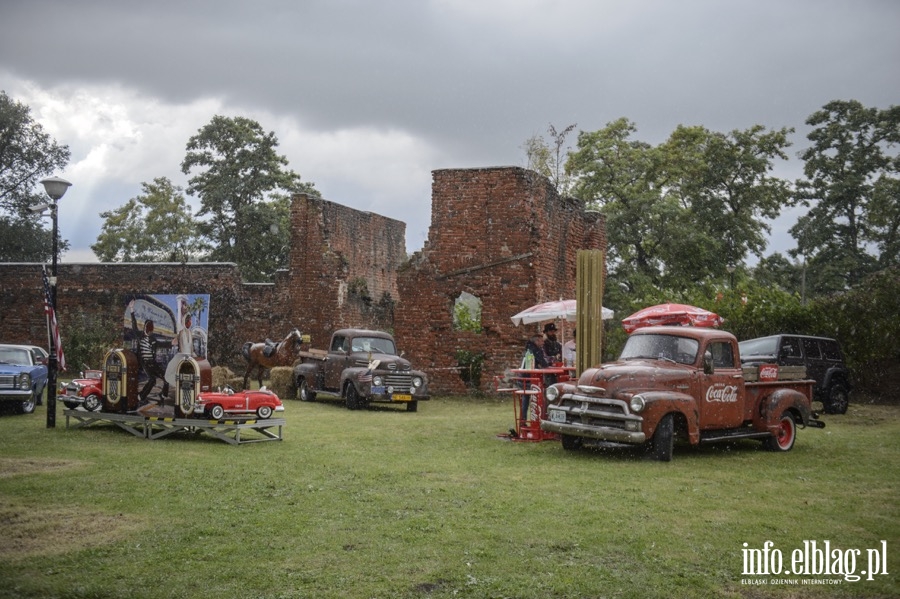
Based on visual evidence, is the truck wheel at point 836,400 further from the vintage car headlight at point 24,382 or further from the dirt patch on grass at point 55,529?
the vintage car headlight at point 24,382

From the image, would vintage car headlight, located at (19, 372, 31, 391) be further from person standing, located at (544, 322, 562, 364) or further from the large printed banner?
person standing, located at (544, 322, 562, 364)

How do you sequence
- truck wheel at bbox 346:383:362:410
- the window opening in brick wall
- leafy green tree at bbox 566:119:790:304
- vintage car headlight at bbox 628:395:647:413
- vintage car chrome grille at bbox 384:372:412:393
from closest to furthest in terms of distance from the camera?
vintage car headlight at bbox 628:395:647:413, vintage car chrome grille at bbox 384:372:412:393, truck wheel at bbox 346:383:362:410, the window opening in brick wall, leafy green tree at bbox 566:119:790:304

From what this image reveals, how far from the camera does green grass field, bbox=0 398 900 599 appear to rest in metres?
5.81

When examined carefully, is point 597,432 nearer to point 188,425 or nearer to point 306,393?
point 188,425

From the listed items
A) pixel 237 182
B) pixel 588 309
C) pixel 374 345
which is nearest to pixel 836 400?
pixel 588 309

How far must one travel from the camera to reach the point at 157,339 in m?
13.6

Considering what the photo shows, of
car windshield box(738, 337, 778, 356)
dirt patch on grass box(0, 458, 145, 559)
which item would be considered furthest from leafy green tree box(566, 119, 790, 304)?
dirt patch on grass box(0, 458, 145, 559)

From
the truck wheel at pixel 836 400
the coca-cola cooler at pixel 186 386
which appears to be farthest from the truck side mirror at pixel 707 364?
the truck wheel at pixel 836 400

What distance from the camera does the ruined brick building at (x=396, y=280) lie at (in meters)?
21.6

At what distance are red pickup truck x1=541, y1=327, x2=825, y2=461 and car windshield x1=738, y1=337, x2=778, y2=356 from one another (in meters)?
6.00

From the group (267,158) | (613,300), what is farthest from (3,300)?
(613,300)

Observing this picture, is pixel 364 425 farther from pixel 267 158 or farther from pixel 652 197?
pixel 267 158

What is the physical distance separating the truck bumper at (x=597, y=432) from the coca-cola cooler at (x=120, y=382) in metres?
6.40

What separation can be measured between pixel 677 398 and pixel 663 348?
1.13m
